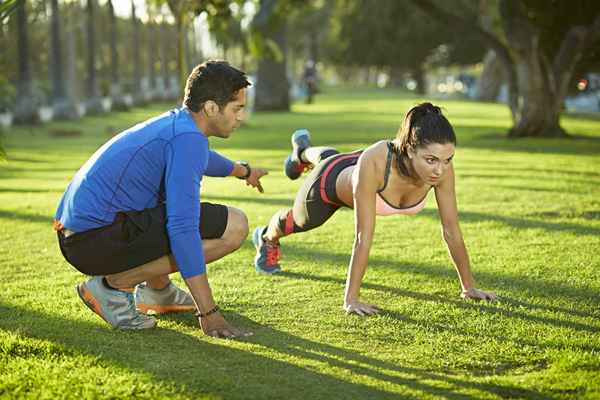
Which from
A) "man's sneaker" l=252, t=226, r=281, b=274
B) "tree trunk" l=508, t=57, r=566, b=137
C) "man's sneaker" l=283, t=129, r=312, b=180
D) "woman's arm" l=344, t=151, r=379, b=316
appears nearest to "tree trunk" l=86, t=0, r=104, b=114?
"tree trunk" l=508, t=57, r=566, b=137

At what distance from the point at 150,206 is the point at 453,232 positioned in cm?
176

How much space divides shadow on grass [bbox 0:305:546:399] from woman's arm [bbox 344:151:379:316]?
0.53 meters

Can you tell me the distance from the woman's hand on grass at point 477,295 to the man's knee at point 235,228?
4.48 ft

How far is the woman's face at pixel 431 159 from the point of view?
14.4 ft

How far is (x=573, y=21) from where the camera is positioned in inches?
723

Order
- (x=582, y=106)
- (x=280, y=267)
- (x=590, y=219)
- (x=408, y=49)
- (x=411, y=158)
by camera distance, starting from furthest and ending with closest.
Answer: (x=408, y=49) < (x=582, y=106) < (x=590, y=219) < (x=280, y=267) < (x=411, y=158)

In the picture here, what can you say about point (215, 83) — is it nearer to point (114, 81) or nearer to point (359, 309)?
point (359, 309)

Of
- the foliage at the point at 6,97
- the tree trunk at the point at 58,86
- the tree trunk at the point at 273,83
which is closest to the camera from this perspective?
the foliage at the point at 6,97

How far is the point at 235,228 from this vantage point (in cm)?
462

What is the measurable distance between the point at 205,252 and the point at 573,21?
15.8 metres

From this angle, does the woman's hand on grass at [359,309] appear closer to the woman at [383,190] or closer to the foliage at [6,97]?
the woman at [383,190]

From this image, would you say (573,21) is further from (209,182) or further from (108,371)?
(108,371)

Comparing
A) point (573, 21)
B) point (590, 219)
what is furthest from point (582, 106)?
point (590, 219)

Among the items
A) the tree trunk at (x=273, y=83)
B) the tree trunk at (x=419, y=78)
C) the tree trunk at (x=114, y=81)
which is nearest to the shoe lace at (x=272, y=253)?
the tree trunk at (x=273, y=83)
